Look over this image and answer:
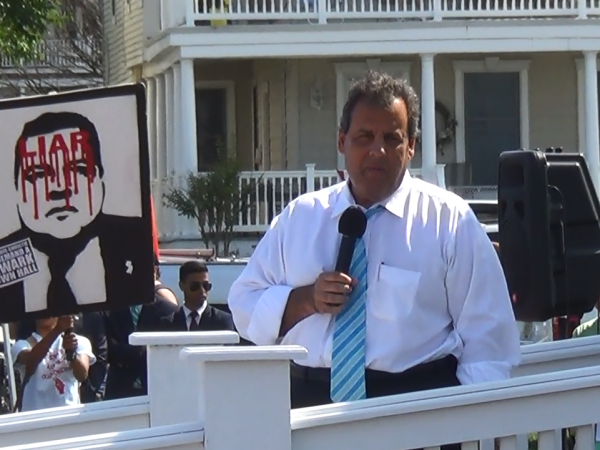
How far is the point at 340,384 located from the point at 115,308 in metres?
2.16

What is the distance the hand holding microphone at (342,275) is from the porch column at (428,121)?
54.8 feet

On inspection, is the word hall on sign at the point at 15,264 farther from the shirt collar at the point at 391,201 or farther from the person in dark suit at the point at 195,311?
the person in dark suit at the point at 195,311

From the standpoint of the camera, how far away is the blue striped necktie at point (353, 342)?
3.57 m

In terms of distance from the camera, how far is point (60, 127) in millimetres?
5664

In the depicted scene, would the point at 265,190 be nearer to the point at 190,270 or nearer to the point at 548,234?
the point at 190,270

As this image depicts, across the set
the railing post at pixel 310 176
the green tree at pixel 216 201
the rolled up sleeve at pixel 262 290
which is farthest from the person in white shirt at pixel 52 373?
the railing post at pixel 310 176

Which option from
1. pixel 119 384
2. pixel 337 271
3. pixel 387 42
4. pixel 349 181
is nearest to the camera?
pixel 337 271

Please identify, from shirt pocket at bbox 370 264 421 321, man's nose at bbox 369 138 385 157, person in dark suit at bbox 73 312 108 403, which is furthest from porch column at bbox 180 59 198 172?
shirt pocket at bbox 370 264 421 321

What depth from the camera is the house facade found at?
67.7 ft

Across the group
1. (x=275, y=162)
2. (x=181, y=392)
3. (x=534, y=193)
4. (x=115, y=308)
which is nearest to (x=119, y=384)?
(x=115, y=308)

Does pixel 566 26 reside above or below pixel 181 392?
above

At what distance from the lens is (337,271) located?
3.52 metres

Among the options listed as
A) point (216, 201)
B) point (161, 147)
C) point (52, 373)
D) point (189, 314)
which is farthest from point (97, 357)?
point (161, 147)

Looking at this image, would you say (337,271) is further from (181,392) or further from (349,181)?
(181,392)
